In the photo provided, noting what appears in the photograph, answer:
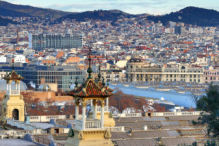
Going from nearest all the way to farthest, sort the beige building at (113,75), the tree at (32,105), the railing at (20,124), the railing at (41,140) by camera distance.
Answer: the railing at (41,140)
the railing at (20,124)
the tree at (32,105)
the beige building at (113,75)

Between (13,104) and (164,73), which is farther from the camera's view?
(164,73)

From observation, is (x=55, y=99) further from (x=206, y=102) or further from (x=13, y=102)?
(x=206, y=102)

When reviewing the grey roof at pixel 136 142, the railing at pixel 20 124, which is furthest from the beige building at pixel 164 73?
the grey roof at pixel 136 142

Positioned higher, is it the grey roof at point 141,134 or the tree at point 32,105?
the grey roof at point 141,134

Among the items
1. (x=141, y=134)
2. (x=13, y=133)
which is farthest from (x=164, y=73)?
(x=13, y=133)

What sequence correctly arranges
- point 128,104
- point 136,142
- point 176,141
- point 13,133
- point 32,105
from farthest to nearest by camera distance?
1. point 128,104
2. point 32,105
3. point 176,141
4. point 136,142
5. point 13,133

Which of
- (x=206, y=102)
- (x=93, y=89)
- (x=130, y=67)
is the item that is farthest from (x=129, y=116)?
(x=130, y=67)

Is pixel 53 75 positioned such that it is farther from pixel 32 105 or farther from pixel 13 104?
pixel 13 104

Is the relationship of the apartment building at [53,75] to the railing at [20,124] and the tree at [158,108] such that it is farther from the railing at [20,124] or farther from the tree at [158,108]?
the railing at [20,124]

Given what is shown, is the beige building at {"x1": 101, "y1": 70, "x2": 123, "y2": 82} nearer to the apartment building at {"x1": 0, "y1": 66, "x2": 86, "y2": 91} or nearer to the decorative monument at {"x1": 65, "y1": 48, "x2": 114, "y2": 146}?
the apartment building at {"x1": 0, "y1": 66, "x2": 86, "y2": 91}

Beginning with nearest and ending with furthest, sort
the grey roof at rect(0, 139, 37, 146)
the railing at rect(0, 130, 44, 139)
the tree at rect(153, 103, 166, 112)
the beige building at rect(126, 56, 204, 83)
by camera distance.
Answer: the grey roof at rect(0, 139, 37, 146)
the railing at rect(0, 130, 44, 139)
the tree at rect(153, 103, 166, 112)
the beige building at rect(126, 56, 204, 83)

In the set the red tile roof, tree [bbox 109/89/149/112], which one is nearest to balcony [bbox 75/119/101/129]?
the red tile roof

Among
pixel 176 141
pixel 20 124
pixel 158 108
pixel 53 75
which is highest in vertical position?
pixel 20 124

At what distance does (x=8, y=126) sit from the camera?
124 feet
